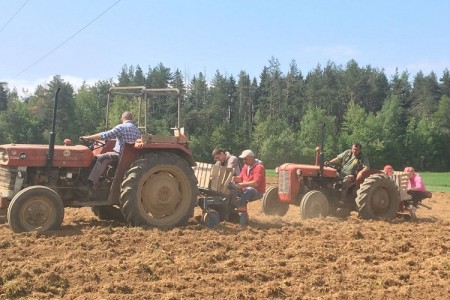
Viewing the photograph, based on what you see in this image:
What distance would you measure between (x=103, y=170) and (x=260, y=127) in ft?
217

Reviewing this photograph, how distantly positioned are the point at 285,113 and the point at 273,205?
81284 millimetres

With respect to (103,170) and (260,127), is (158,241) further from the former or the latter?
(260,127)

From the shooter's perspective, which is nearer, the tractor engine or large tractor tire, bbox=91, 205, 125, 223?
the tractor engine

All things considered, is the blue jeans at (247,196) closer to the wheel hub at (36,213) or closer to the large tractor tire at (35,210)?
the large tractor tire at (35,210)

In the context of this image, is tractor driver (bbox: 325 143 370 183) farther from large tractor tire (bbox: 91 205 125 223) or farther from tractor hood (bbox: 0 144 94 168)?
tractor hood (bbox: 0 144 94 168)

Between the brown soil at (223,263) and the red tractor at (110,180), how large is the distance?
0.32 m

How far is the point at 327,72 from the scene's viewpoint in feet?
322

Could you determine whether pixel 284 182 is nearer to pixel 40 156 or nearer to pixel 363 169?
pixel 363 169

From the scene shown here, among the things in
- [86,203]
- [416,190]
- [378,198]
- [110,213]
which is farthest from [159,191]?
[416,190]

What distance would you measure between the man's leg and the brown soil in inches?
28.3

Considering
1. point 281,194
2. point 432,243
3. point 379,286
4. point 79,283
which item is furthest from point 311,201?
point 79,283

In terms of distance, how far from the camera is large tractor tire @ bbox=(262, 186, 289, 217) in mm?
11250

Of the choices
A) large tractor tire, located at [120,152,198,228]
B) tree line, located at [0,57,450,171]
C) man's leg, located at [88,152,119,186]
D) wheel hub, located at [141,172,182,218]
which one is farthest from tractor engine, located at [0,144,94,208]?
tree line, located at [0,57,450,171]

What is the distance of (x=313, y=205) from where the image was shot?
1045 centimetres
